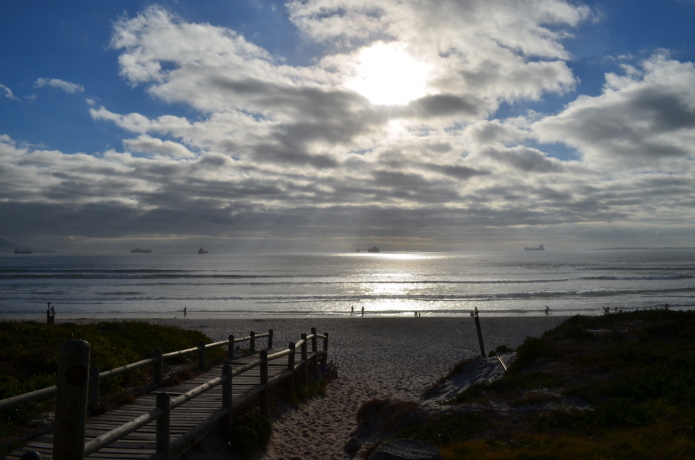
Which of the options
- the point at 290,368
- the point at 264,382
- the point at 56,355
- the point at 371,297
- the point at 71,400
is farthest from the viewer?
the point at 371,297

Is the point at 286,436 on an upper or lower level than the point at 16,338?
lower

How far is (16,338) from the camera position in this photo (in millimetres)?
11055

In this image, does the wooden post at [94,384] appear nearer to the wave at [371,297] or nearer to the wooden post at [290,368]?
the wooden post at [290,368]

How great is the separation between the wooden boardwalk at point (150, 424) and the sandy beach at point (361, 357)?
0.48 meters

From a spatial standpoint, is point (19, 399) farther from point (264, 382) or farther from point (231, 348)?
point (231, 348)

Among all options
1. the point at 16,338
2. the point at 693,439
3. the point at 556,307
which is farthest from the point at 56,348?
the point at 556,307

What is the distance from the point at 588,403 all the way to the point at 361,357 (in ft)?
45.0

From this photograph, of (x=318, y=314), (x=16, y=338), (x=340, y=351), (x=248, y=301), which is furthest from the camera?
(x=248, y=301)

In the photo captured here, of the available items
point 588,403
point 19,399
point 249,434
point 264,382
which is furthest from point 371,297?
point 19,399

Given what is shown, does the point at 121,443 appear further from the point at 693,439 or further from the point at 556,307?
the point at 556,307

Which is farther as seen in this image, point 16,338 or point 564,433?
point 16,338

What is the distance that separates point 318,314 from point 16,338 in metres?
27.1

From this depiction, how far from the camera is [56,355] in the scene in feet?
33.4

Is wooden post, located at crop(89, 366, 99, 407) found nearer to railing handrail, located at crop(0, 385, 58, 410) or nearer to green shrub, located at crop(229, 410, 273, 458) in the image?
railing handrail, located at crop(0, 385, 58, 410)
